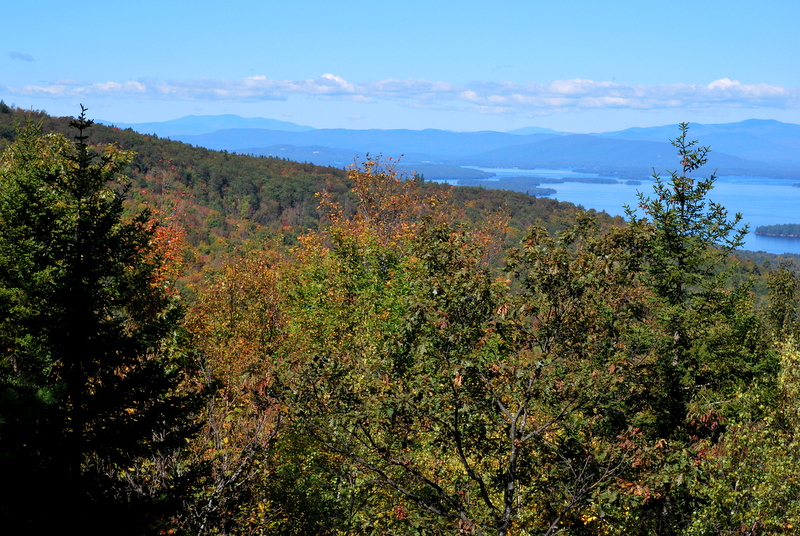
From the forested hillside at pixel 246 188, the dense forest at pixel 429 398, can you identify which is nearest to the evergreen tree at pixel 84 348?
the dense forest at pixel 429 398

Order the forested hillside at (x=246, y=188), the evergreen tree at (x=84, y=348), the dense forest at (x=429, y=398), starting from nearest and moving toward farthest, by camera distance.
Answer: the dense forest at (x=429, y=398), the evergreen tree at (x=84, y=348), the forested hillside at (x=246, y=188)

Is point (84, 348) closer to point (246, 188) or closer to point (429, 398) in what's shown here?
point (429, 398)

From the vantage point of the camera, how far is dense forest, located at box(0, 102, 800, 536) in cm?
977

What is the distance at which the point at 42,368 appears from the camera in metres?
12.6

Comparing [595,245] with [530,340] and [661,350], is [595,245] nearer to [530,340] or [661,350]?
[530,340]

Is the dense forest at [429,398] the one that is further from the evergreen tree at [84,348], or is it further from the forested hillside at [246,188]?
the forested hillside at [246,188]

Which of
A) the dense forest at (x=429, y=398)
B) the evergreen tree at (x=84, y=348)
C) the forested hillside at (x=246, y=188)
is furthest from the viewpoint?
the forested hillside at (x=246, y=188)

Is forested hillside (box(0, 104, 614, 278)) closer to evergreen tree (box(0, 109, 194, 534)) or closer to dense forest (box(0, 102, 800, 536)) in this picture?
evergreen tree (box(0, 109, 194, 534))

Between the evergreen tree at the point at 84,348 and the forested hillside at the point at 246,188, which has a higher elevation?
the forested hillside at the point at 246,188

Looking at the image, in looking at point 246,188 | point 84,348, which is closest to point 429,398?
point 84,348

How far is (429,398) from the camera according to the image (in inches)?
379

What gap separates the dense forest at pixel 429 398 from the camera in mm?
9773

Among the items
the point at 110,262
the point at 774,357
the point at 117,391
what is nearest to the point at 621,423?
the point at 117,391

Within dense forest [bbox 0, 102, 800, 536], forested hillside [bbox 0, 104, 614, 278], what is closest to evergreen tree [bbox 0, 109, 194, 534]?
dense forest [bbox 0, 102, 800, 536]
